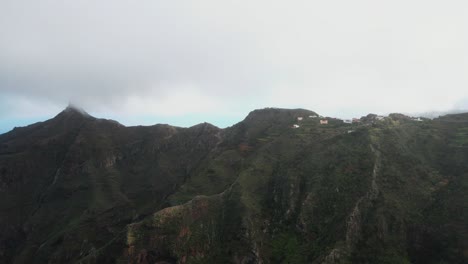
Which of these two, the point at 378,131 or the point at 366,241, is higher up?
the point at 378,131

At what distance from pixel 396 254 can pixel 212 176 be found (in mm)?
64764

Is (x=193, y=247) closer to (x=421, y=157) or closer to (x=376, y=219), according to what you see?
(x=376, y=219)

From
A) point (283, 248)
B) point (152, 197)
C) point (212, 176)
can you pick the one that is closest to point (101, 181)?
point (152, 197)

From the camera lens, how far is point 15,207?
18000 cm

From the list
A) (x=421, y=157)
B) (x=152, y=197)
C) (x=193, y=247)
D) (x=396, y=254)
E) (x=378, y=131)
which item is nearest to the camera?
(x=396, y=254)

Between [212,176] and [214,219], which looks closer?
[214,219]

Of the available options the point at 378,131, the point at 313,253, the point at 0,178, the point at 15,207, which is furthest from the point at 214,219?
the point at 0,178

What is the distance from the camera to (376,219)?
82000 millimetres

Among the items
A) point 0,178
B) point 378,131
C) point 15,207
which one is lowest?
point 15,207

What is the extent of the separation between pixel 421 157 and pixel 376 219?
31606mm

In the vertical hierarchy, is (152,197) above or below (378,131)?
below

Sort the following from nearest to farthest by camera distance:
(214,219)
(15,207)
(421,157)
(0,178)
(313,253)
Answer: (313,253)
(214,219)
(421,157)
(15,207)
(0,178)

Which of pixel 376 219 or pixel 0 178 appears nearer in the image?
pixel 376 219

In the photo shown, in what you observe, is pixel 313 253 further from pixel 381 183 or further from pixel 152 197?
pixel 152 197
